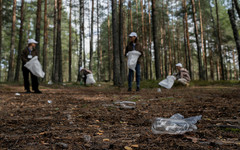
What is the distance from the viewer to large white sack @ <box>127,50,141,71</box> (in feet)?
22.9

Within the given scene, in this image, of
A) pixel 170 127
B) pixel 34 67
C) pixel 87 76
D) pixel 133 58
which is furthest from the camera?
pixel 87 76

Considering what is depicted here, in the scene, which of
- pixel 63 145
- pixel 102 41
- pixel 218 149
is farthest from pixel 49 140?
pixel 102 41

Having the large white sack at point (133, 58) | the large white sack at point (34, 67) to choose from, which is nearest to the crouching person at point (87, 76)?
the large white sack at point (133, 58)

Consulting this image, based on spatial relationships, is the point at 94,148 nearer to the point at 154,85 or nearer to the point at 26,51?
the point at 26,51

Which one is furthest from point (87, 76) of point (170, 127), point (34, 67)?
point (170, 127)

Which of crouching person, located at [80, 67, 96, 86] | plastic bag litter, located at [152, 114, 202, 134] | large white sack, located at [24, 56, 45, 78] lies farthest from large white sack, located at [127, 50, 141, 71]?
crouching person, located at [80, 67, 96, 86]

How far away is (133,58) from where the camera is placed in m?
7.05

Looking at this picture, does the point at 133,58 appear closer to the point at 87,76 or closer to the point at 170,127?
the point at 170,127

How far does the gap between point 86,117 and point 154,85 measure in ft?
22.6

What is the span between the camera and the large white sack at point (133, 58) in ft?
22.9

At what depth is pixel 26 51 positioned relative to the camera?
6449 mm

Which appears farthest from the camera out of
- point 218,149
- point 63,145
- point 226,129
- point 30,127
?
point 30,127

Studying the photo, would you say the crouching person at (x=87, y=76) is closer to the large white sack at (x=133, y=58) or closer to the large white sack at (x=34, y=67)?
the large white sack at (x=133, y=58)

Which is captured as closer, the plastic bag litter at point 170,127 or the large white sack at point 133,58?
the plastic bag litter at point 170,127
